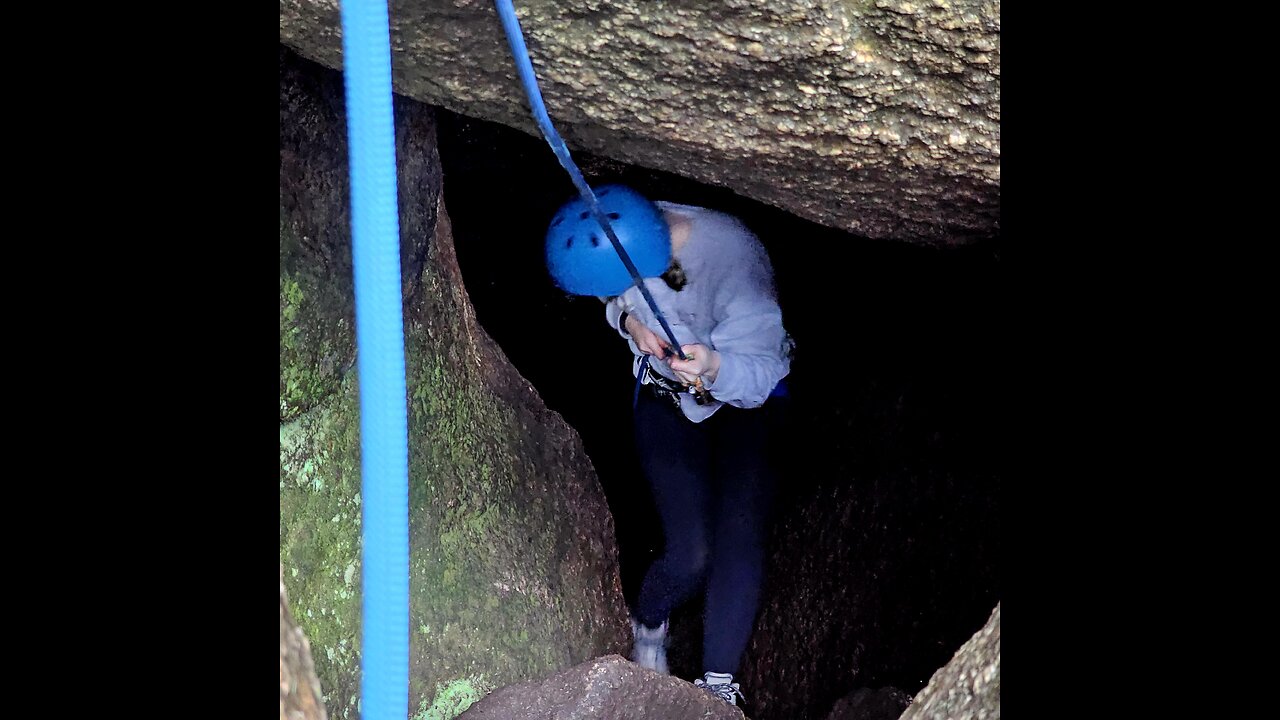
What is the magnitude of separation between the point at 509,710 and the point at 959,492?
1245 millimetres

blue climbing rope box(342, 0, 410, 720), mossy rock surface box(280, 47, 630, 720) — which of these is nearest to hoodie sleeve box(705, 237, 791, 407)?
mossy rock surface box(280, 47, 630, 720)

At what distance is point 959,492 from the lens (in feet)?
8.11

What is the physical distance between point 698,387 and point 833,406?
30.6 inches

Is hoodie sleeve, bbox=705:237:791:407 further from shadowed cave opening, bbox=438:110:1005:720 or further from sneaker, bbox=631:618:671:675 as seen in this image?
sneaker, bbox=631:618:671:675

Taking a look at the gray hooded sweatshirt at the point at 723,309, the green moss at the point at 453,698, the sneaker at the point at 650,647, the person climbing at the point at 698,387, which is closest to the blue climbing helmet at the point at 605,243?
the person climbing at the point at 698,387

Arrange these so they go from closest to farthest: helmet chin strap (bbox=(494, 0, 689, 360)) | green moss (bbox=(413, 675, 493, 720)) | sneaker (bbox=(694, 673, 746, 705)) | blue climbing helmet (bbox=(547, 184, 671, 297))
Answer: helmet chin strap (bbox=(494, 0, 689, 360)) < green moss (bbox=(413, 675, 493, 720)) < blue climbing helmet (bbox=(547, 184, 671, 297)) < sneaker (bbox=(694, 673, 746, 705))

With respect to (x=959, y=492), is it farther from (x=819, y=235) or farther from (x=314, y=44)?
(x=314, y=44)

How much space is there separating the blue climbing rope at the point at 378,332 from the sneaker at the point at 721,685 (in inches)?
62.8

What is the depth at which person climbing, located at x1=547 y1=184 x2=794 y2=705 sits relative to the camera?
208cm

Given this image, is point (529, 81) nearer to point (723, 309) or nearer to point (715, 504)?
point (723, 309)

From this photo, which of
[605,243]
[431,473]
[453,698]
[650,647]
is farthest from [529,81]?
[650,647]

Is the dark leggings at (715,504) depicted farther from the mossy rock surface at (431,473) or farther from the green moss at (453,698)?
the green moss at (453,698)

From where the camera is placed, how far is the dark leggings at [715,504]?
97.2 inches

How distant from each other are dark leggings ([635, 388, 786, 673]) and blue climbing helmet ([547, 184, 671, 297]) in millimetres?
478
